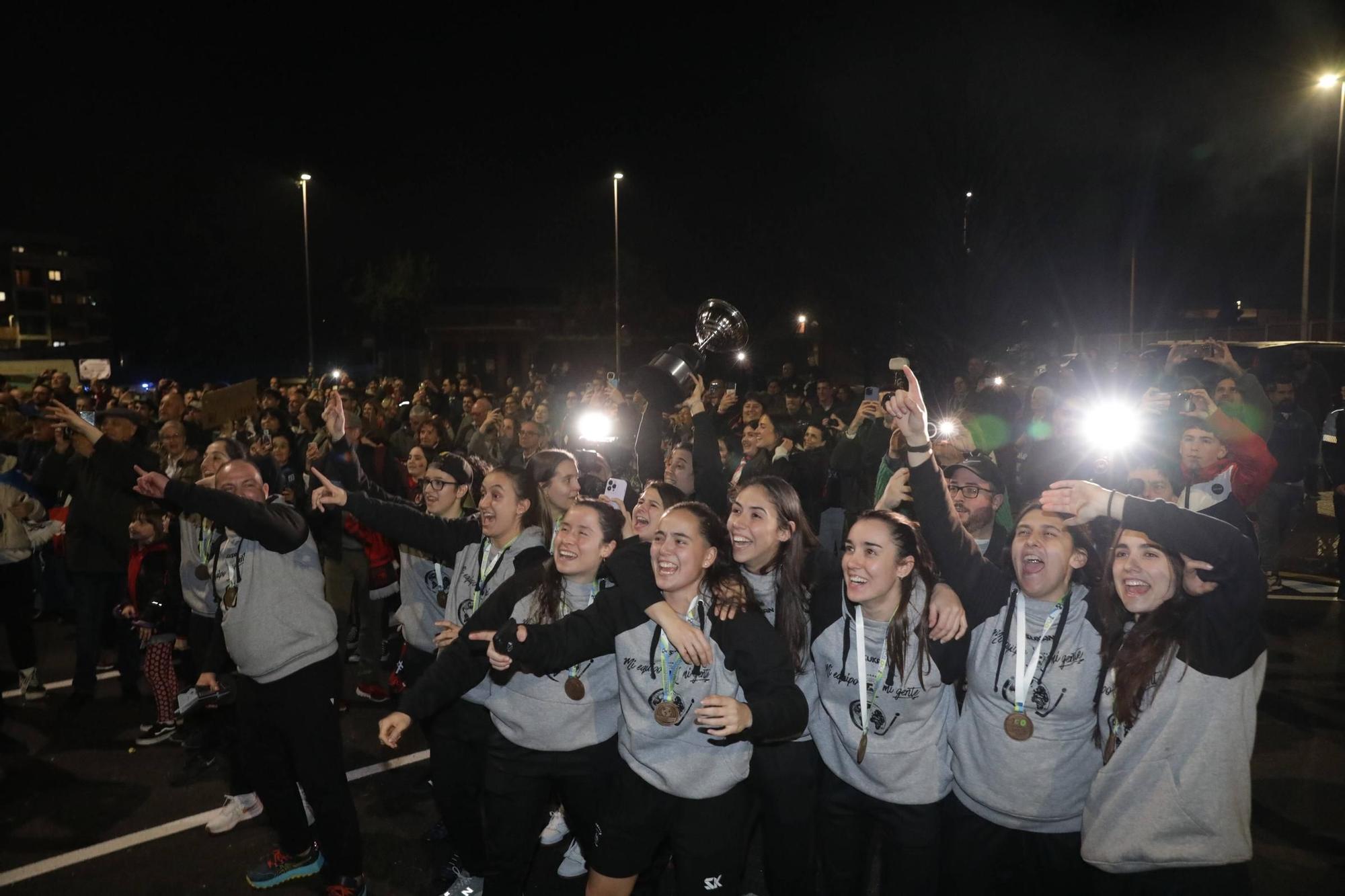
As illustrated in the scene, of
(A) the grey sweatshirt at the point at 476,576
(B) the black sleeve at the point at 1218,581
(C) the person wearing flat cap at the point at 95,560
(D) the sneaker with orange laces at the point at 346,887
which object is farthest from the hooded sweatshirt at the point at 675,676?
(C) the person wearing flat cap at the point at 95,560

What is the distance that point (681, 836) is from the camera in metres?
3.34

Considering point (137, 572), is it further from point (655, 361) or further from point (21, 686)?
point (655, 361)

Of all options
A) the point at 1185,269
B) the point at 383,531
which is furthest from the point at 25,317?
the point at 383,531

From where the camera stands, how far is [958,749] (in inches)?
131

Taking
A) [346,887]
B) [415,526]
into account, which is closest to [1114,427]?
[415,526]

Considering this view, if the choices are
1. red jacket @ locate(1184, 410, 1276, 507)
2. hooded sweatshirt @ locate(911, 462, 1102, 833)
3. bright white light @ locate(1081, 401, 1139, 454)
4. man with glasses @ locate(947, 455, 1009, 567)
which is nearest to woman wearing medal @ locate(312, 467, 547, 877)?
hooded sweatshirt @ locate(911, 462, 1102, 833)

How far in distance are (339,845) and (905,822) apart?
2.67m

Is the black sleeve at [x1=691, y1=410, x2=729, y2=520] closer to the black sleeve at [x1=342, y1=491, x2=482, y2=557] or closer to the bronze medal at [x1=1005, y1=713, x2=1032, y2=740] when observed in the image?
the black sleeve at [x1=342, y1=491, x2=482, y2=557]

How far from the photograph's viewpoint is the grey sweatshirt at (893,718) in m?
3.31

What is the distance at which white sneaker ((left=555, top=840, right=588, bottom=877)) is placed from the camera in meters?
4.67

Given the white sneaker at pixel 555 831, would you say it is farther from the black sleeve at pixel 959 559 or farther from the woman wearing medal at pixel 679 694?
the black sleeve at pixel 959 559

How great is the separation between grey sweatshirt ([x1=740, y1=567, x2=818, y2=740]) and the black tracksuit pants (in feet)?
6.92

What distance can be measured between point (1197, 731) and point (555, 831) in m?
3.53

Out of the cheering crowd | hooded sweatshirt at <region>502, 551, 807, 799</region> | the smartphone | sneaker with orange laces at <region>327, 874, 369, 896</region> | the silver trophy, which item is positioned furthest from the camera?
the silver trophy
